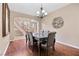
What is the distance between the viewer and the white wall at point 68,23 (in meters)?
1.87

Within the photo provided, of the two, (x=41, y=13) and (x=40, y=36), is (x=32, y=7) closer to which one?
(x=41, y=13)

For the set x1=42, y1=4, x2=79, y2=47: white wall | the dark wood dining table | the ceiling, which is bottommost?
the dark wood dining table

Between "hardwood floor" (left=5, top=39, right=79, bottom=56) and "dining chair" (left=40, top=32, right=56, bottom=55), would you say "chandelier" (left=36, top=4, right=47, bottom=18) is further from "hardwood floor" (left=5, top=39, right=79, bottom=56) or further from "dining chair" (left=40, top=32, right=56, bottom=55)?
"hardwood floor" (left=5, top=39, right=79, bottom=56)

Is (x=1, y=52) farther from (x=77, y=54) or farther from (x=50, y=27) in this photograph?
(x=77, y=54)

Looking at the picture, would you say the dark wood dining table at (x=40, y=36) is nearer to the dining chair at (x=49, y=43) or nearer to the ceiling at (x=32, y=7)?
the dining chair at (x=49, y=43)

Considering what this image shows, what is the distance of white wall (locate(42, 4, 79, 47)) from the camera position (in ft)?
6.14

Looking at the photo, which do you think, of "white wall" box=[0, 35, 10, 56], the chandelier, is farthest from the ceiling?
"white wall" box=[0, 35, 10, 56]

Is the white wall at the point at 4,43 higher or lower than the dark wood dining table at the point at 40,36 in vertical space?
lower

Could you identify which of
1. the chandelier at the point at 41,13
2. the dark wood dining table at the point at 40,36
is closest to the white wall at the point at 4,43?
the dark wood dining table at the point at 40,36

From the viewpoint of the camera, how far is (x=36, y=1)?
6.31 feet

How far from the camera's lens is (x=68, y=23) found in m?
1.89

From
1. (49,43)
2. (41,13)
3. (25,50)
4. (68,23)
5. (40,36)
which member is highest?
(41,13)

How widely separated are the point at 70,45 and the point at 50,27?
0.40 metres

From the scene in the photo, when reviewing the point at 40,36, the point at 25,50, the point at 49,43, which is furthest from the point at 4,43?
the point at 49,43
